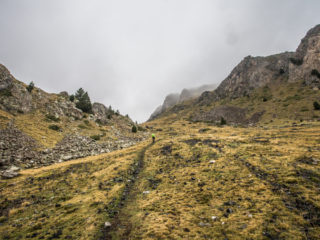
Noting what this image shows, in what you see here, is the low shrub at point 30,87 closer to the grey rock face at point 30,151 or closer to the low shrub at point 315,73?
the grey rock face at point 30,151

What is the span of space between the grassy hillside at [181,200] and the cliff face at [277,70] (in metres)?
120

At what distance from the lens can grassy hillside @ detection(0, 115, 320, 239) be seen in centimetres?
902

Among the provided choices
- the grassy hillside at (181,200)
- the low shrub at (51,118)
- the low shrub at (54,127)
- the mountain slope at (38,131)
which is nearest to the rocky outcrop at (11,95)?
the mountain slope at (38,131)

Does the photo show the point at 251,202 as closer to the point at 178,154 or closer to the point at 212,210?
the point at 212,210

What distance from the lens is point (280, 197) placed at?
11.0m

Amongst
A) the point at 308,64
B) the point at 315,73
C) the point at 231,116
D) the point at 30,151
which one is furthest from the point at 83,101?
the point at 308,64

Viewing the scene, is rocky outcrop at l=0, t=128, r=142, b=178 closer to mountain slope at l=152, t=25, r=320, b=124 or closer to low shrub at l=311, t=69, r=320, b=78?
mountain slope at l=152, t=25, r=320, b=124

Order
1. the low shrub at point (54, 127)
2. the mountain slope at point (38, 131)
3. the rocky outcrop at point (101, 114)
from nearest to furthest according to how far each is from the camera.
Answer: the mountain slope at point (38, 131)
the low shrub at point (54, 127)
the rocky outcrop at point (101, 114)

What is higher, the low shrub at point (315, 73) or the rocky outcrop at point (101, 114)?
the rocky outcrop at point (101, 114)

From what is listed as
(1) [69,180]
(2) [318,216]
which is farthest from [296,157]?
(1) [69,180]

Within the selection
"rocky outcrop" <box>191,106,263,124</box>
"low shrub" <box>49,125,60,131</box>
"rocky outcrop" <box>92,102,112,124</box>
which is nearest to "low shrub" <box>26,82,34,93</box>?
"low shrub" <box>49,125,60,131</box>

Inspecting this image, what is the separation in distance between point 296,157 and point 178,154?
15.8m

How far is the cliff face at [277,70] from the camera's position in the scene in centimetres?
10919

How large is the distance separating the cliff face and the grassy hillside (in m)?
120
